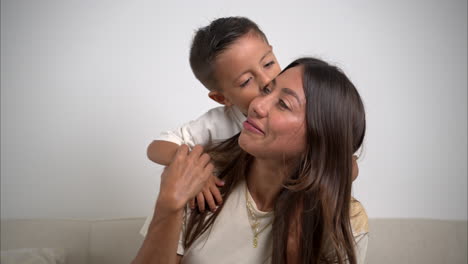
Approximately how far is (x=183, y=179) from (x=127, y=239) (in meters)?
0.85

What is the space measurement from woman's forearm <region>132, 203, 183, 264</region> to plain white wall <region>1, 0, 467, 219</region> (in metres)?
1.09

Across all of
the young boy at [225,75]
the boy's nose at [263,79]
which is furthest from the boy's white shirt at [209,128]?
the boy's nose at [263,79]

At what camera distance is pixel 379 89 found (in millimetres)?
2564

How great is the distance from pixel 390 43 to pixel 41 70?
1.89 meters

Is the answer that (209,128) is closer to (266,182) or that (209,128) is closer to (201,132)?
(201,132)

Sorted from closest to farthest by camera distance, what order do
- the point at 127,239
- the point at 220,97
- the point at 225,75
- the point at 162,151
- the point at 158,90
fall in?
the point at 162,151 → the point at 225,75 → the point at 220,97 → the point at 127,239 → the point at 158,90

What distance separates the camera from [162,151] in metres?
1.62

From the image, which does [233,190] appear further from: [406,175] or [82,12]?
[406,175]

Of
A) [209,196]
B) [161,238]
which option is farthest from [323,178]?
[161,238]

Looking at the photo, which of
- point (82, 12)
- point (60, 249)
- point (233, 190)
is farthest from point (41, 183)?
point (233, 190)

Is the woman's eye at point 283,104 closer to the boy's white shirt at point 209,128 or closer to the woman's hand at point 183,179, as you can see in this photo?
the woman's hand at point 183,179

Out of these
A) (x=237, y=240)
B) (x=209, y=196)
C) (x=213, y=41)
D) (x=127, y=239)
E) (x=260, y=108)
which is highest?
(x=213, y=41)

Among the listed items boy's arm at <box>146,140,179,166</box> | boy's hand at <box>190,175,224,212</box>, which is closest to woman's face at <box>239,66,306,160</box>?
boy's hand at <box>190,175,224,212</box>

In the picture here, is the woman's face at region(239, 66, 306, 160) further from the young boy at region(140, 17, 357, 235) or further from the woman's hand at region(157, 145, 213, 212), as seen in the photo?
the young boy at region(140, 17, 357, 235)
